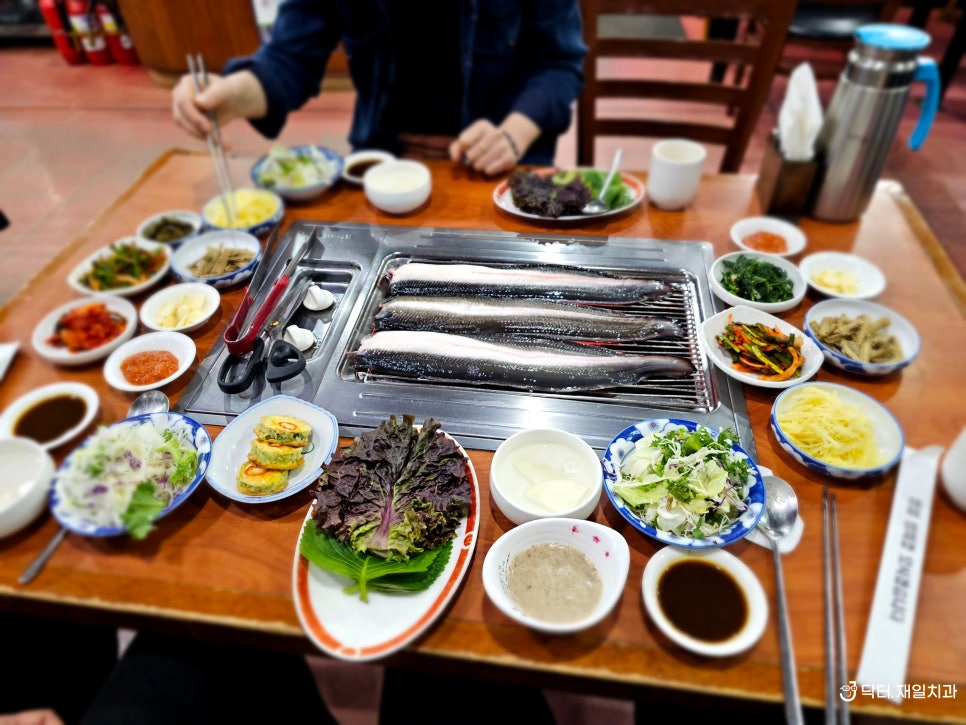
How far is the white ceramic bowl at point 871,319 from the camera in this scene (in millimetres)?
1576

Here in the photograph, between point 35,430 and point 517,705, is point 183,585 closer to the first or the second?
point 35,430

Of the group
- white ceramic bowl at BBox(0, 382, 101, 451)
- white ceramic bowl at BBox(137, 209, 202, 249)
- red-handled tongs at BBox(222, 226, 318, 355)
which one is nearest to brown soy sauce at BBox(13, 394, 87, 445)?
white ceramic bowl at BBox(0, 382, 101, 451)

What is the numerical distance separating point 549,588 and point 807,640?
1.68ft

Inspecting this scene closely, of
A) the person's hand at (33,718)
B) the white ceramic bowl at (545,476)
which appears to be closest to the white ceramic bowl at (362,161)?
the white ceramic bowl at (545,476)

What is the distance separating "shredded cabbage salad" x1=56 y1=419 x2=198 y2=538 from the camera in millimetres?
1232

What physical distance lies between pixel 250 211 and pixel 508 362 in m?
1.36

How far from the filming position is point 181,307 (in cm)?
186

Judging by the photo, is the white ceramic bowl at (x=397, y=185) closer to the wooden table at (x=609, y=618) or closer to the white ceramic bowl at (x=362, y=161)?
the white ceramic bowl at (x=362, y=161)

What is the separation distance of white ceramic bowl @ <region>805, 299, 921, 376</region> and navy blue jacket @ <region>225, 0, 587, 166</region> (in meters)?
1.50

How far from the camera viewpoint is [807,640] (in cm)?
112

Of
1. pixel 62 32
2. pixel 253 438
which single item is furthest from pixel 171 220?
pixel 62 32

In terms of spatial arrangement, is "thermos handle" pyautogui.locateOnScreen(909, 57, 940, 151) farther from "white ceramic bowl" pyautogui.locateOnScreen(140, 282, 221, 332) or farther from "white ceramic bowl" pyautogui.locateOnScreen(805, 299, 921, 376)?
"white ceramic bowl" pyautogui.locateOnScreen(140, 282, 221, 332)

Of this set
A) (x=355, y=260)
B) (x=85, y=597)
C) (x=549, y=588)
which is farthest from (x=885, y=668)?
(x=355, y=260)

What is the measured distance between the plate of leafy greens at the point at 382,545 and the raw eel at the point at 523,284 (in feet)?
2.35
